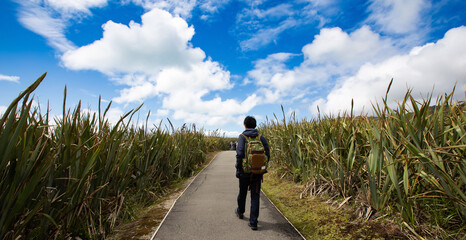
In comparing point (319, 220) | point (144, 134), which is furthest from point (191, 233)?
point (144, 134)

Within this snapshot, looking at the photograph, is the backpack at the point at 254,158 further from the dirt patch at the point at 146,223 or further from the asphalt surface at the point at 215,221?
the dirt patch at the point at 146,223

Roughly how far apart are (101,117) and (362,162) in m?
4.55

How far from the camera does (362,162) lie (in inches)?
158

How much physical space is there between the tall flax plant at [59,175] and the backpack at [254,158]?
199 centimetres

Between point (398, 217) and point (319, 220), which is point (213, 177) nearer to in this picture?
point (319, 220)

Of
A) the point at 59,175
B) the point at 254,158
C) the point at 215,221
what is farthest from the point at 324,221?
the point at 59,175

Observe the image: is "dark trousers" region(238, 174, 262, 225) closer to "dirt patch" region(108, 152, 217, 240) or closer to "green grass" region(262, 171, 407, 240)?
"green grass" region(262, 171, 407, 240)

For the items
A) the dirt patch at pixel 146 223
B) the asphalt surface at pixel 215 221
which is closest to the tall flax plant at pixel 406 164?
the asphalt surface at pixel 215 221

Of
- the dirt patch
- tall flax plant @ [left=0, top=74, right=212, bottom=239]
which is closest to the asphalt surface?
the dirt patch

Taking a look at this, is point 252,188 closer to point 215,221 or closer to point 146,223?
point 215,221

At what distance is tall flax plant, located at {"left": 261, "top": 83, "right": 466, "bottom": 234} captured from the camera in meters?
2.77

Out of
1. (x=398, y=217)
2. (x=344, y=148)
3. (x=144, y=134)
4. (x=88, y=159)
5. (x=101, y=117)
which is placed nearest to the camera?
(x=88, y=159)

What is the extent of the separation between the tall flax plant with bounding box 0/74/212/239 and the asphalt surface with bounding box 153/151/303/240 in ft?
3.16

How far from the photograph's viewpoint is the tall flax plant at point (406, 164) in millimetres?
2768
